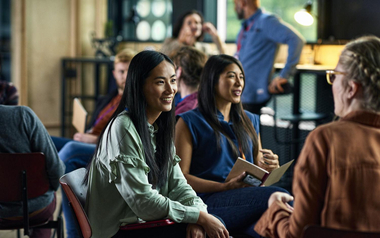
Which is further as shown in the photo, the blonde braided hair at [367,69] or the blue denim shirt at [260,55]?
the blue denim shirt at [260,55]

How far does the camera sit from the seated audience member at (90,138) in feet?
9.05

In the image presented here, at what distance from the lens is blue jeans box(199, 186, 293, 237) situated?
1929 millimetres

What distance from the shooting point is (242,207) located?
193cm

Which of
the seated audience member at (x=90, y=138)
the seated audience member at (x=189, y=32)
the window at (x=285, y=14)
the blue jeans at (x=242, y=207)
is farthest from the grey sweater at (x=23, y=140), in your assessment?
the window at (x=285, y=14)

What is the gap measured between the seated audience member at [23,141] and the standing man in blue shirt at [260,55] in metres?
2.03

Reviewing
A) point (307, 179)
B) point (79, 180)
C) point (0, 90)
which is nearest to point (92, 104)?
point (0, 90)

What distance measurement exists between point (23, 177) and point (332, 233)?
1374 mm

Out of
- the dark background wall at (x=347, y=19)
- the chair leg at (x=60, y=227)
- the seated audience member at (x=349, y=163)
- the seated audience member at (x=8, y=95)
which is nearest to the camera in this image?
the seated audience member at (x=349, y=163)

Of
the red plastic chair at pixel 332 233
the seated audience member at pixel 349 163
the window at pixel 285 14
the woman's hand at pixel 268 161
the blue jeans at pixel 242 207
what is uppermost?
the window at pixel 285 14

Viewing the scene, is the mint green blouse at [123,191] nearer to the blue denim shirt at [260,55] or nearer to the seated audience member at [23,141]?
the seated audience member at [23,141]

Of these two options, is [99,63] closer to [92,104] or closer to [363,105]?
Answer: [92,104]

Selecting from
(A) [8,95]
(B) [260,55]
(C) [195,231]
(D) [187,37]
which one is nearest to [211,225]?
(C) [195,231]

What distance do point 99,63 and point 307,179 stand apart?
5.20m

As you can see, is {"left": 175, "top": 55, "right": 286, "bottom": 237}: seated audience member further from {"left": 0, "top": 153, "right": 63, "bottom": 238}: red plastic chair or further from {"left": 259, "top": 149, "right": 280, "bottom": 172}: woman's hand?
{"left": 0, "top": 153, "right": 63, "bottom": 238}: red plastic chair
